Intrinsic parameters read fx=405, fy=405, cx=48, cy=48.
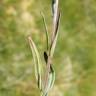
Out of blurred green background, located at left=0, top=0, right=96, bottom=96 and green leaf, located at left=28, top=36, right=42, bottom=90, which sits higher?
green leaf, located at left=28, top=36, right=42, bottom=90

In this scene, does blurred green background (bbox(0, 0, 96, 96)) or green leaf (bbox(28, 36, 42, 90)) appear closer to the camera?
green leaf (bbox(28, 36, 42, 90))

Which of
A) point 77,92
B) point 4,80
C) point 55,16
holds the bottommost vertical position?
point 77,92

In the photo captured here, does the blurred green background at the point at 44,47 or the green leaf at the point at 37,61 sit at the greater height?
the green leaf at the point at 37,61

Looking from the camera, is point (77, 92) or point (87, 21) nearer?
point (77, 92)

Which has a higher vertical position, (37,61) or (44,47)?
(37,61)

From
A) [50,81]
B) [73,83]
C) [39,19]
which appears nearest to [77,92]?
[73,83]

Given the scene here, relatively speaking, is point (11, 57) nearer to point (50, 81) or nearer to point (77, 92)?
point (77, 92)

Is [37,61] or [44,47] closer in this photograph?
[37,61]

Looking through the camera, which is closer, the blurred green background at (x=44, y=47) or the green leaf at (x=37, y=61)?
Answer: the green leaf at (x=37, y=61)
